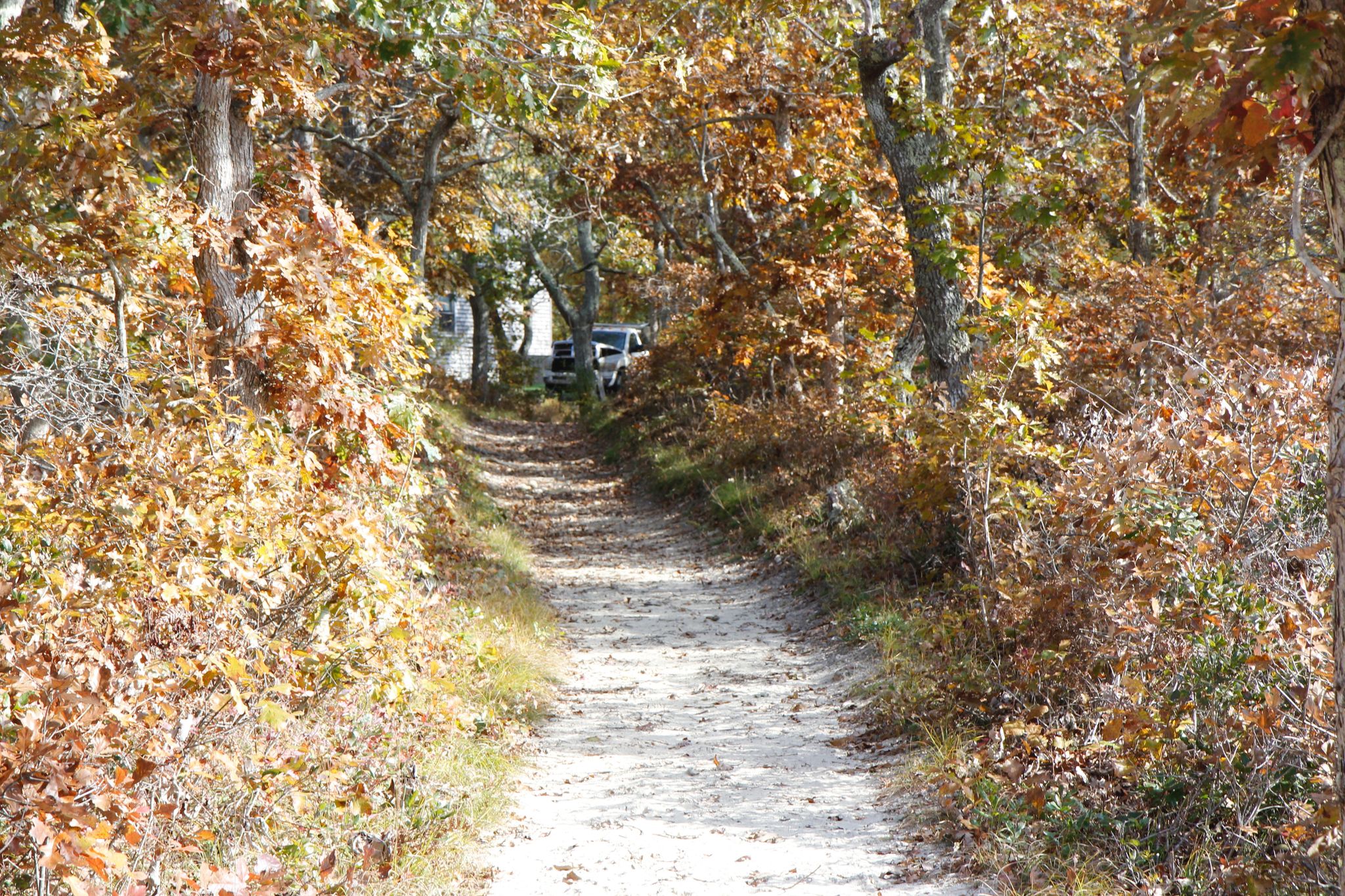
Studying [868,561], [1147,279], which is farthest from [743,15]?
[868,561]

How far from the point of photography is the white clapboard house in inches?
1137

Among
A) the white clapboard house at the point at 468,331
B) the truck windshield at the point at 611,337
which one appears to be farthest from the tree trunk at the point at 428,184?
the truck windshield at the point at 611,337

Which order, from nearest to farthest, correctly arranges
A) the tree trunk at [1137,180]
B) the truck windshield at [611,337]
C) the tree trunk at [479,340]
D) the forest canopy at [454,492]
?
the forest canopy at [454,492]
the tree trunk at [1137,180]
the tree trunk at [479,340]
the truck windshield at [611,337]

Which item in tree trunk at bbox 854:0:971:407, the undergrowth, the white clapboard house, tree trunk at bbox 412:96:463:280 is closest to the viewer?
the undergrowth

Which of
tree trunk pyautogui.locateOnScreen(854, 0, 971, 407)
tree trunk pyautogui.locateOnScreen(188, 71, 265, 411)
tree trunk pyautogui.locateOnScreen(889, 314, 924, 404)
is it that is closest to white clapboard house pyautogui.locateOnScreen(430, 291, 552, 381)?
tree trunk pyautogui.locateOnScreen(889, 314, 924, 404)

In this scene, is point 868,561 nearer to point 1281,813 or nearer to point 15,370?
point 1281,813

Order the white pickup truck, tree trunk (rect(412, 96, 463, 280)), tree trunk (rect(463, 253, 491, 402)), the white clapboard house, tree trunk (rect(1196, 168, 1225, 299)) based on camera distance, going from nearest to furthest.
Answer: tree trunk (rect(1196, 168, 1225, 299)) < tree trunk (rect(412, 96, 463, 280)) < tree trunk (rect(463, 253, 491, 402)) < the white clapboard house < the white pickup truck

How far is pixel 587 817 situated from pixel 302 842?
1.71 metres

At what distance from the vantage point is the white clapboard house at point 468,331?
→ 94.7 ft

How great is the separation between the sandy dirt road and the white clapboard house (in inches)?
672

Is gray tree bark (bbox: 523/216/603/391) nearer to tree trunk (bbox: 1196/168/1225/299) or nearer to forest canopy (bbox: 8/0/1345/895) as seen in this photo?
forest canopy (bbox: 8/0/1345/895)

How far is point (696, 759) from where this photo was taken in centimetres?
648

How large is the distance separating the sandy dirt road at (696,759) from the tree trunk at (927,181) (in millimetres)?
2765

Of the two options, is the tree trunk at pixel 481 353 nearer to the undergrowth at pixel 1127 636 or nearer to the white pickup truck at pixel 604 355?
the white pickup truck at pixel 604 355
